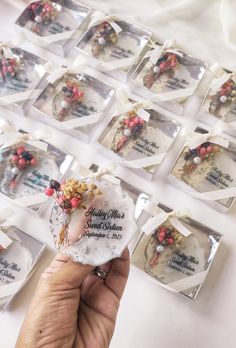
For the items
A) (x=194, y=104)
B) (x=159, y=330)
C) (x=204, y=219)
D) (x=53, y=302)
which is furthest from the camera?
(x=194, y=104)

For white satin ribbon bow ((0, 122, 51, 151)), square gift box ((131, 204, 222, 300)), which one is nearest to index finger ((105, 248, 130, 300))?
square gift box ((131, 204, 222, 300))

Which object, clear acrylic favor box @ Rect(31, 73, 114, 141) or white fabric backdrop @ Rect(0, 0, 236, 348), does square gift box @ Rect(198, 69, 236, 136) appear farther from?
clear acrylic favor box @ Rect(31, 73, 114, 141)

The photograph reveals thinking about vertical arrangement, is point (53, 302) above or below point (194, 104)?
below

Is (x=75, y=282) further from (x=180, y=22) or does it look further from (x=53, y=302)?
(x=180, y=22)

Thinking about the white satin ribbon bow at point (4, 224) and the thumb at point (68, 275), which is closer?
the thumb at point (68, 275)

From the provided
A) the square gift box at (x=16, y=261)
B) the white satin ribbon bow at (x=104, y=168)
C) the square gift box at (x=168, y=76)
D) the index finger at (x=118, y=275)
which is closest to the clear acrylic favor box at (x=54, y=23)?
the square gift box at (x=168, y=76)

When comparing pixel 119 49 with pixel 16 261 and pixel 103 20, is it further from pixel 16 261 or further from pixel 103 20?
pixel 16 261

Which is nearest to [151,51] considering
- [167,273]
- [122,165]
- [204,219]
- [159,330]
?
[122,165]

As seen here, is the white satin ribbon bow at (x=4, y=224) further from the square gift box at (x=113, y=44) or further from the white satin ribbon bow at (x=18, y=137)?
the square gift box at (x=113, y=44)
